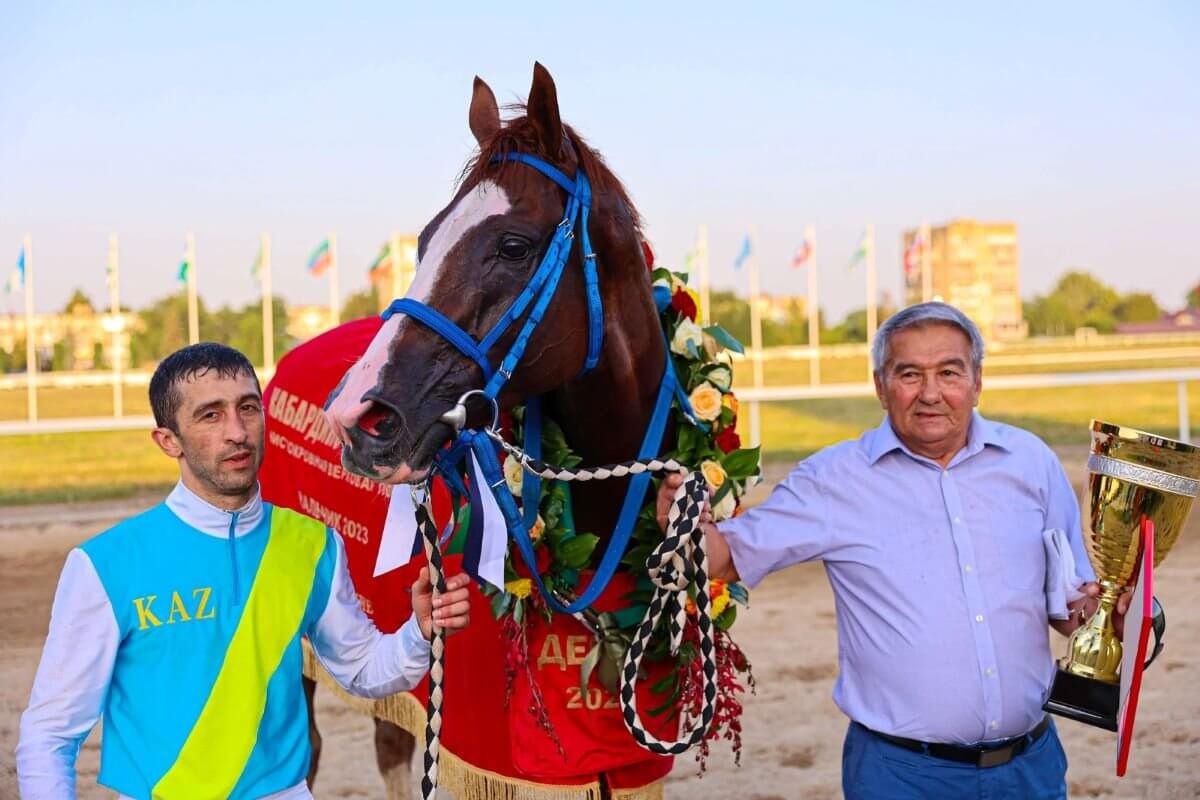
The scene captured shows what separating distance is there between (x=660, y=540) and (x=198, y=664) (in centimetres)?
95

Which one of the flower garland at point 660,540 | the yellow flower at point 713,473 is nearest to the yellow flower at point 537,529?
the flower garland at point 660,540

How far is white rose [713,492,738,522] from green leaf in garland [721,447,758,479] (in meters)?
0.05

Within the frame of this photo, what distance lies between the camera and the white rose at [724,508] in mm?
2451

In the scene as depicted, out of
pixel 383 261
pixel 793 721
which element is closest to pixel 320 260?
pixel 383 261

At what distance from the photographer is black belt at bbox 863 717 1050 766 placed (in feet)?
7.02

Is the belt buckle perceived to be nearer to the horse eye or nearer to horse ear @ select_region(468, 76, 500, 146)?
the horse eye

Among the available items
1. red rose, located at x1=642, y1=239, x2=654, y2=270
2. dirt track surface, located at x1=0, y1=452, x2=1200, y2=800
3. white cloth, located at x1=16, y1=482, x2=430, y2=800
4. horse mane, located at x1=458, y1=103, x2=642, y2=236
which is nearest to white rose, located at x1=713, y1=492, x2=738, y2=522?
red rose, located at x1=642, y1=239, x2=654, y2=270

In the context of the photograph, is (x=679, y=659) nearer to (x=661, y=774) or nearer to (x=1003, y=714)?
(x=661, y=774)

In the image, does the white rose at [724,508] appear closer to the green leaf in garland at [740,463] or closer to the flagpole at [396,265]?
the green leaf in garland at [740,463]

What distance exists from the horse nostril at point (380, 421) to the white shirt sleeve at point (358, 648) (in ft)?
1.08

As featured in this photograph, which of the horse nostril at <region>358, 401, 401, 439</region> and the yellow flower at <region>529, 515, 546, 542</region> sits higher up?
the horse nostril at <region>358, 401, 401, 439</region>

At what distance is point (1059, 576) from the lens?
2188 millimetres

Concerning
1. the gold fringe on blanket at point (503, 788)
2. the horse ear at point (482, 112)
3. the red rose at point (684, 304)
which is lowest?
the gold fringe on blanket at point (503, 788)

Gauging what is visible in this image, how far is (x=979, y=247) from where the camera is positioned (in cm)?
5006
